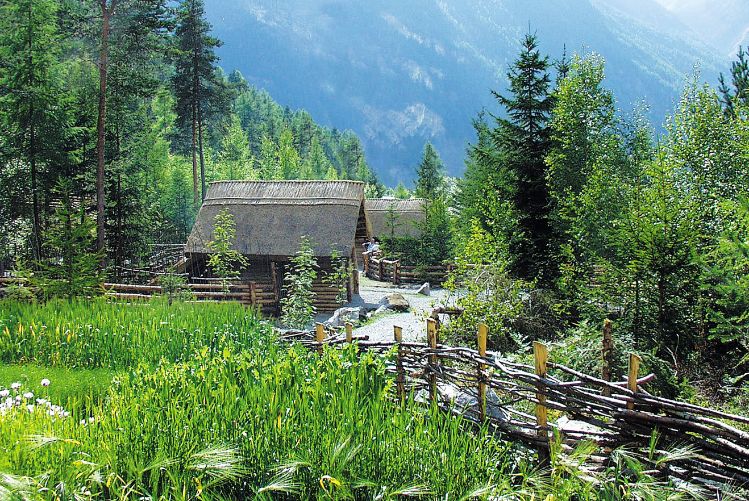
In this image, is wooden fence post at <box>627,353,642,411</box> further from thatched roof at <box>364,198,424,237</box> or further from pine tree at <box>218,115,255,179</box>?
pine tree at <box>218,115,255,179</box>

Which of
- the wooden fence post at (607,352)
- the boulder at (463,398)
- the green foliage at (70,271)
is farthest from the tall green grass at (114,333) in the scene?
the wooden fence post at (607,352)

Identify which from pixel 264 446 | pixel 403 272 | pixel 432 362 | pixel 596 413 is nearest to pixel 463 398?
pixel 432 362

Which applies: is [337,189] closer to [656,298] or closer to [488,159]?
[488,159]

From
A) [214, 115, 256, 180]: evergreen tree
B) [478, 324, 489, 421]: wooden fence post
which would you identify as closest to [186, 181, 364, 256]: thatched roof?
[478, 324, 489, 421]: wooden fence post

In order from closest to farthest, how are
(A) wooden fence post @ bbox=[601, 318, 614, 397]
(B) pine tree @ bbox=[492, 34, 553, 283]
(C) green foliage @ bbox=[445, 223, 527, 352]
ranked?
(A) wooden fence post @ bbox=[601, 318, 614, 397]
(C) green foliage @ bbox=[445, 223, 527, 352]
(B) pine tree @ bbox=[492, 34, 553, 283]

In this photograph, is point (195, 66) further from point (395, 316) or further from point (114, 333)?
point (114, 333)

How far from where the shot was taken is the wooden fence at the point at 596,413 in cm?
447

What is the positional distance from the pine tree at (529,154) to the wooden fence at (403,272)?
41.7 feet

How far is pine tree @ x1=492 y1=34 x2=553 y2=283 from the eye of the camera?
13.9 metres

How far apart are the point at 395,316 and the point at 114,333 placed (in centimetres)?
1002

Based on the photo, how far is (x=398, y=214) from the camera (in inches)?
1554

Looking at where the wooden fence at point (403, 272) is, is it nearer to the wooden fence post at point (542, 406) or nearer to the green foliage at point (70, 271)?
the green foliage at point (70, 271)

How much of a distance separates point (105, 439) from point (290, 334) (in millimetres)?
4820

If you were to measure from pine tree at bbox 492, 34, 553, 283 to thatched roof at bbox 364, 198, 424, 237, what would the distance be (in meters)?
23.5
